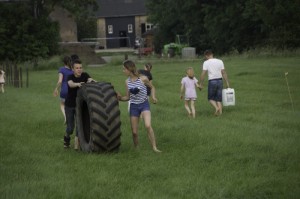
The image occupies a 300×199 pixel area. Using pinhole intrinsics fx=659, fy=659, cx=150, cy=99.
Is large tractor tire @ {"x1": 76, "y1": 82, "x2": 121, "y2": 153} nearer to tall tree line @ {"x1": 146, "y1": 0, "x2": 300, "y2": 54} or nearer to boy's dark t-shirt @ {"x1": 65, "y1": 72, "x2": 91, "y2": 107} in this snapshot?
boy's dark t-shirt @ {"x1": 65, "y1": 72, "x2": 91, "y2": 107}

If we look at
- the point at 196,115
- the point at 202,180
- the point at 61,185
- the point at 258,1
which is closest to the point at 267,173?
the point at 202,180

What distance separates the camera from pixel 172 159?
1106 centimetres

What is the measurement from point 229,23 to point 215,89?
49.0 metres

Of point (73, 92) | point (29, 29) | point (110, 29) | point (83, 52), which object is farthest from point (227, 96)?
point (110, 29)

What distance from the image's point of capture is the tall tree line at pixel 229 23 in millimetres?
54031

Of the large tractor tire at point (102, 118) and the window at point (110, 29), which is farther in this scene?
the window at point (110, 29)

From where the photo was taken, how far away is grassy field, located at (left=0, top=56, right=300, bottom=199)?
28.7ft

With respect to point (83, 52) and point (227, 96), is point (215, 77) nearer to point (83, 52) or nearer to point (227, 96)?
point (227, 96)

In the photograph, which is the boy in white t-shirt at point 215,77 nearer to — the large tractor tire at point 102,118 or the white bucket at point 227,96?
the white bucket at point 227,96

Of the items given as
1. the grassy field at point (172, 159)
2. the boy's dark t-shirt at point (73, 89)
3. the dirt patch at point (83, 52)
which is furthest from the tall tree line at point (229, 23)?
the boy's dark t-shirt at point (73, 89)

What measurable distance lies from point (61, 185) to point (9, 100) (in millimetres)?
15888

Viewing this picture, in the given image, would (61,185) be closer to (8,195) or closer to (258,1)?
(8,195)

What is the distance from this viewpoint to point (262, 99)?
70.6 ft

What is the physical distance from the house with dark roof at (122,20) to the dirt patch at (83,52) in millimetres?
46635
